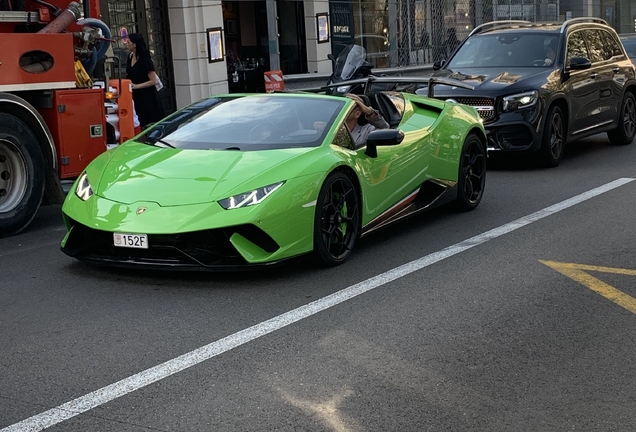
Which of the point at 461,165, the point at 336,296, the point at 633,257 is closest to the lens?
the point at 336,296

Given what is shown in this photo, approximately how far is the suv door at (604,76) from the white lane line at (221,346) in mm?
6062

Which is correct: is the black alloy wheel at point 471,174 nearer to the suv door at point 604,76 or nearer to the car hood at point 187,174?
the car hood at point 187,174

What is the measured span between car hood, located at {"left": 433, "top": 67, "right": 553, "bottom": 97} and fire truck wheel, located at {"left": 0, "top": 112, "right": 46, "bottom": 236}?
567cm

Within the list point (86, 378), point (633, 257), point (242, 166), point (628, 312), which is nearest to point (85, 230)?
point (242, 166)

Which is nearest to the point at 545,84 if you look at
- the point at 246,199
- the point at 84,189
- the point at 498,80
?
the point at 498,80

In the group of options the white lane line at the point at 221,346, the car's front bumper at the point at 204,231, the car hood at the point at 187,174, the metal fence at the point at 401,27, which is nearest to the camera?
the white lane line at the point at 221,346

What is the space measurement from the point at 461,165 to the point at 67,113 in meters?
3.72

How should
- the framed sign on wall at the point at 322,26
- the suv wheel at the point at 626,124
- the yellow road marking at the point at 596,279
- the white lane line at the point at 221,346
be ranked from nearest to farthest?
the white lane line at the point at 221,346
the yellow road marking at the point at 596,279
the suv wheel at the point at 626,124
the framed sign on wall at the point at 322,26

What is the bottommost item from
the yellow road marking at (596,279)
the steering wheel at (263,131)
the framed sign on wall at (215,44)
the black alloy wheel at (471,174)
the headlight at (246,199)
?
the yellow road marking at (596,279)

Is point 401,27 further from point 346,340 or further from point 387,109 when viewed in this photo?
point 346,340

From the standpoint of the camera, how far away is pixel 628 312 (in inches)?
240

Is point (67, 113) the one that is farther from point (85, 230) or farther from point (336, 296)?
point (336, 296)

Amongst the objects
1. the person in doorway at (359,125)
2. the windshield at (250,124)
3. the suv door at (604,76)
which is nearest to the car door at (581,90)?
the suv door at (604,76)

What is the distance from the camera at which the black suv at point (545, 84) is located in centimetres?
1255
